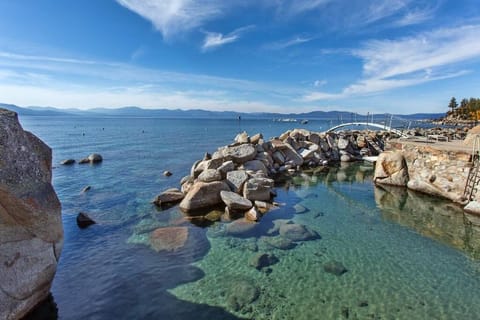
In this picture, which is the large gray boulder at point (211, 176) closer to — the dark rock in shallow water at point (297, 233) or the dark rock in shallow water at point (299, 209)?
the dark rock in shallow water at point (299, 209)

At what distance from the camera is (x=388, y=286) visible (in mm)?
7766

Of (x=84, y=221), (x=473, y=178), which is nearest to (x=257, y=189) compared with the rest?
(x=84, y=221)

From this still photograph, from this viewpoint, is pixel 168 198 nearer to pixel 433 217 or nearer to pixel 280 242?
pixel 280 242

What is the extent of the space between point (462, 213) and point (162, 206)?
55.7ft

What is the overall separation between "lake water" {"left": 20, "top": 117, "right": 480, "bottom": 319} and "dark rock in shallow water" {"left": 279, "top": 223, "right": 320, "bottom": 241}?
1.46ft

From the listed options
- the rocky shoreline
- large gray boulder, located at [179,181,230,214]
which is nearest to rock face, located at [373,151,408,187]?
the rocky shoreline

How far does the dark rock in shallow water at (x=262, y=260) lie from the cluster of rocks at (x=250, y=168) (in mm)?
3146

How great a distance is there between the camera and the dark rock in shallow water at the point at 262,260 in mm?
8828

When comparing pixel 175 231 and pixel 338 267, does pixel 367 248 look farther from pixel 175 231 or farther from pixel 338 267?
pixel 175 231

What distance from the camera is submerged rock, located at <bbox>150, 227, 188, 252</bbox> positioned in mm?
9953

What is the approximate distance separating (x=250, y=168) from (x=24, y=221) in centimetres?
1414

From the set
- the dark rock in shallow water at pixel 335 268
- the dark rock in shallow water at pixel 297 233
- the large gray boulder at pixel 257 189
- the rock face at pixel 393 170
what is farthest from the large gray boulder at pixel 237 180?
the rock face at pixel 393 170

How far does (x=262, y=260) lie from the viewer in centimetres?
905

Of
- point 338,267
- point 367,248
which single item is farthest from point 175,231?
point 367,248
